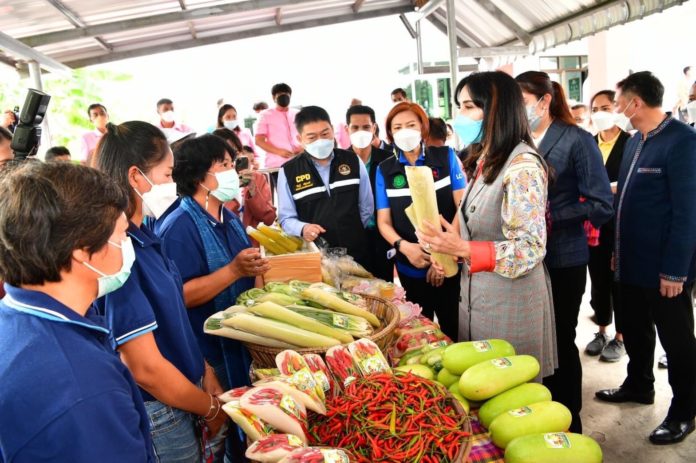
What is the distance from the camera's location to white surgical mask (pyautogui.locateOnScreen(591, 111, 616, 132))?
3904 mm

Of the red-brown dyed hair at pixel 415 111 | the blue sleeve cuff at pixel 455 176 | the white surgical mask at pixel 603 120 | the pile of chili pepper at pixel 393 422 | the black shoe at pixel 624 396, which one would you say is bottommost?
the black shoe at pixel 624 396

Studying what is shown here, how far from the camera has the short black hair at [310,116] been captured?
307 centimetres

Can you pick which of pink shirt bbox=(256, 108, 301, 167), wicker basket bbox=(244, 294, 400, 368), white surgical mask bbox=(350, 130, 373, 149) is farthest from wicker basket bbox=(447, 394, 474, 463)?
pink shirt bbox=(256, 108, 301, 167)

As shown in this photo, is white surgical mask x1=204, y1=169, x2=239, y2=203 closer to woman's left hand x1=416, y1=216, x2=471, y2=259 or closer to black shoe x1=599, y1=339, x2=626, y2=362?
woman's left hand x1=416, y1=216, x2=471, y2=259

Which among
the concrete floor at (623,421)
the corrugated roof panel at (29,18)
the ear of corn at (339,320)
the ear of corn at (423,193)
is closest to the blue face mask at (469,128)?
the ear of corn at (423,193)

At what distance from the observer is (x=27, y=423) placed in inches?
34.1

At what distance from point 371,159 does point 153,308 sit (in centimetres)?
259

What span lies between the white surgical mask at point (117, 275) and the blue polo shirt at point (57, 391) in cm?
13

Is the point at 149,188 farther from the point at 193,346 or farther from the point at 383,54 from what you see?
the point at 383,54

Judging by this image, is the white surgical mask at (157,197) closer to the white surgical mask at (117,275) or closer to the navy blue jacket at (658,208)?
the white surgical mask at (117,275)

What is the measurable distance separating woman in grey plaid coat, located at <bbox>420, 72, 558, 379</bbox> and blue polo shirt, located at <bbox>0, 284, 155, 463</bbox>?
125 centimetres

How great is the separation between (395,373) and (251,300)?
706 mm

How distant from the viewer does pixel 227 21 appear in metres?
7.93

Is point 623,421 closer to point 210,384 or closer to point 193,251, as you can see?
point 210,384
